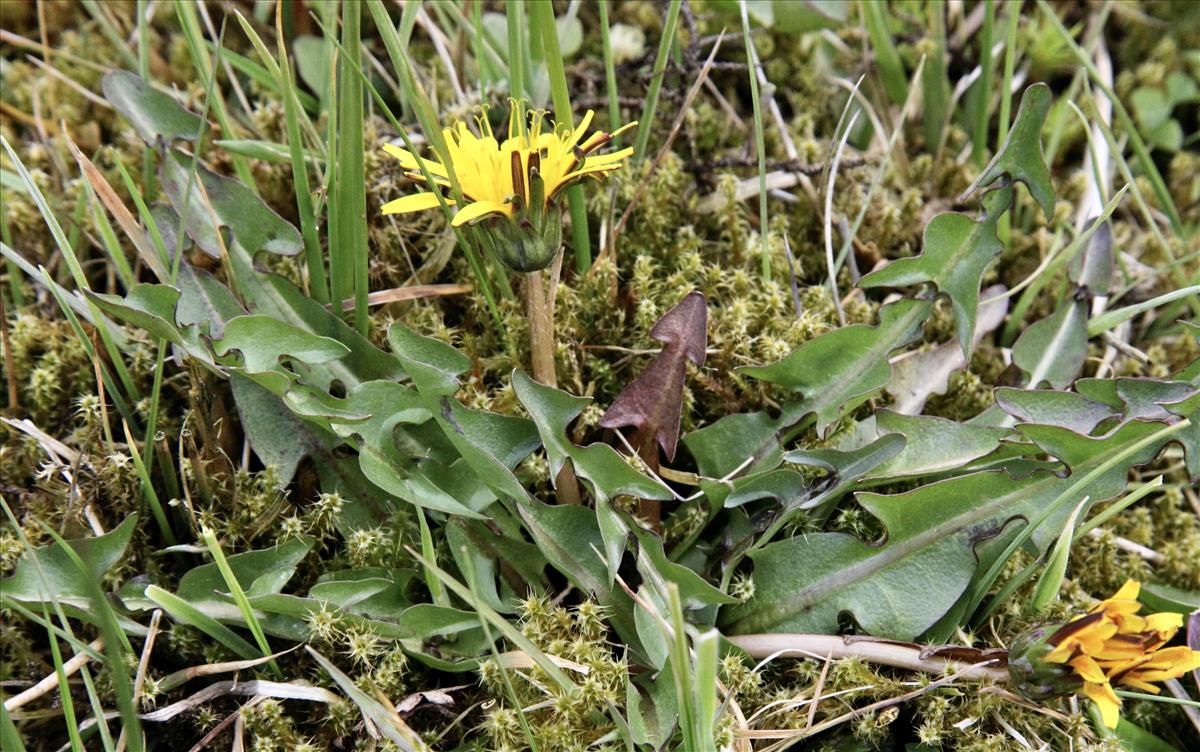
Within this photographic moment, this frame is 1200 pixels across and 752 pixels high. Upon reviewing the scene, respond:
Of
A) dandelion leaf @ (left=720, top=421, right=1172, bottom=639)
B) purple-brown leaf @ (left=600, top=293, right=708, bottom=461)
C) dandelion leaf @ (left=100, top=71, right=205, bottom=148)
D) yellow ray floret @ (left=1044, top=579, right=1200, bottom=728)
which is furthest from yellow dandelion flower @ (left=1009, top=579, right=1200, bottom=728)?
dandelion leaf @ (left=100, top=71, right=205, bottom=148)

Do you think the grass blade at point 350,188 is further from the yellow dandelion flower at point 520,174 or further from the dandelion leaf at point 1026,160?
the dandelion leaf at point 1026,160

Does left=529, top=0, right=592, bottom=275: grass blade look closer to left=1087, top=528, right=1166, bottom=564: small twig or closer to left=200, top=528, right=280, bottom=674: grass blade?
left=200, top=528, right=280, bottom=674: grass blade

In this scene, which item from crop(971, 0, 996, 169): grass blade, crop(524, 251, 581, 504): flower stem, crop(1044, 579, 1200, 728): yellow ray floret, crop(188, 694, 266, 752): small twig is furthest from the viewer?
crop(971, 0, 996, 169): grass blade

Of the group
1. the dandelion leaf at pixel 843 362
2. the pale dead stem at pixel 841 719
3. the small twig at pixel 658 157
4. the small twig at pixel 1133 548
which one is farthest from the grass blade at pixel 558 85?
the small twig at pixel 1133 548

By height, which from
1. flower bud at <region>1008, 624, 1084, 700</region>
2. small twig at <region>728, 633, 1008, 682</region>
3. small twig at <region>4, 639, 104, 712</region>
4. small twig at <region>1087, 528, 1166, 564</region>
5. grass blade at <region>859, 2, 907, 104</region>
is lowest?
small twig at <region>1087, 528, 1166, 564</region>

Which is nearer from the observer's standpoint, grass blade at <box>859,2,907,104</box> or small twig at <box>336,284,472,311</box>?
small twig at <box>336,284,472,311</box>

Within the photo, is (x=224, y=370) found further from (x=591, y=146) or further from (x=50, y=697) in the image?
(x=591, y=146)
